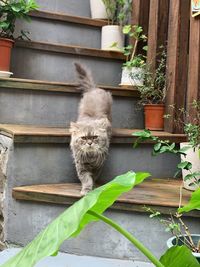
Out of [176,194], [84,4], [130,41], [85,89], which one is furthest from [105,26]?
[176,194]

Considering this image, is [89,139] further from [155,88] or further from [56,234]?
[56,234]

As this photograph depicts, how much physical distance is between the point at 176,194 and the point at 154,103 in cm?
87

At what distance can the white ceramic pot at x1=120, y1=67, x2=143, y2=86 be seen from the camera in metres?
2.70

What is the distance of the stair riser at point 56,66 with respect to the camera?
→ 2.71m

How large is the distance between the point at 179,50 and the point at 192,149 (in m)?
0.76

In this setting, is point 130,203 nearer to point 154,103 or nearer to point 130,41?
point 154,103

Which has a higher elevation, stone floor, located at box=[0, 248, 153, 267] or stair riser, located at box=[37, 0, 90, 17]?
stair riser, located at box=[37, 0, 90, 17]

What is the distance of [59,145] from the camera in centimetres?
205

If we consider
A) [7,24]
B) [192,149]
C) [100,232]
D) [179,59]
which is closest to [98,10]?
[7,24]

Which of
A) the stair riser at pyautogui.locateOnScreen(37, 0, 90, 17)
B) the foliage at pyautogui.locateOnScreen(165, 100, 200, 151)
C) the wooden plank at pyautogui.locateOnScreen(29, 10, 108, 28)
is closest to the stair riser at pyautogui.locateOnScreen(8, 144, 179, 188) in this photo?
the foliage at pyautogui.locateOnScreen(165, 100, 200, 151)

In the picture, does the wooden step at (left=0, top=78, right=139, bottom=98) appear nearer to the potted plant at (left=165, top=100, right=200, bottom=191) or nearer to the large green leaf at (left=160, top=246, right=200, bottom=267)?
the potted plant at (left=165, top=100, right=200, bottom=191)

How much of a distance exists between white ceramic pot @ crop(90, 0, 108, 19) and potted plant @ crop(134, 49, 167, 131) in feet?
2.88

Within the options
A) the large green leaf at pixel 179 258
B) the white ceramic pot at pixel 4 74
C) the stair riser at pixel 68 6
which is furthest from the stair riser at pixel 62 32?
the large green leaf at pixel 179 258

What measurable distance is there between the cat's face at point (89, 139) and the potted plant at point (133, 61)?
2.65 ft
